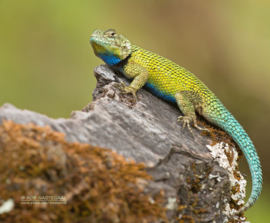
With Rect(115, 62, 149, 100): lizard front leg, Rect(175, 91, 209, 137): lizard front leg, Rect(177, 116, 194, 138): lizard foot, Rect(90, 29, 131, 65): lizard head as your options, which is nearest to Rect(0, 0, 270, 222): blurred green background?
Rect(90, 29, 131, 65): lizard head

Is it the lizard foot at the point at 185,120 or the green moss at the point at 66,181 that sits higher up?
the lizard foot at the point at 185,120

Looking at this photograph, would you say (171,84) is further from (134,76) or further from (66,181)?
(66,181)

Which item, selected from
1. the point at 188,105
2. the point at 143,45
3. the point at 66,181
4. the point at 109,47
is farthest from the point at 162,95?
the point at 143,45

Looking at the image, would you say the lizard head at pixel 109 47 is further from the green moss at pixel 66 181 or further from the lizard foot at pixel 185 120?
the green moss at pixel 66 181

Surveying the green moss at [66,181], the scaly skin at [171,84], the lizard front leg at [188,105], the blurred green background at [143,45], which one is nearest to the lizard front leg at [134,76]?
the scaly skin at [171,84]

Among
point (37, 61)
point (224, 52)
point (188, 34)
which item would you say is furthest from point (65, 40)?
point (224, 52)

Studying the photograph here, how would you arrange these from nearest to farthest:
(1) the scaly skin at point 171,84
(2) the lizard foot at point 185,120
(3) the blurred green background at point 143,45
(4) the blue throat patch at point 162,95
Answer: (2) the lizard foot at point 185,120
(1) the scaly skin at point 171,84
(4) the blue throat patch at point 162,95
(3) the blurred green background at point 143,45

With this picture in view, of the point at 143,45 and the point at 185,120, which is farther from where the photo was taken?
the point at 143,45
